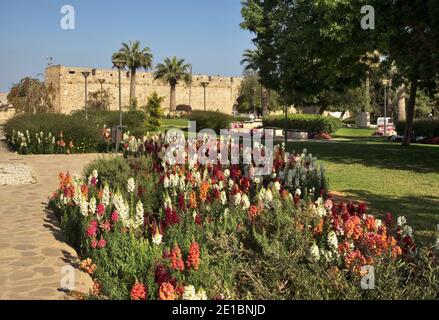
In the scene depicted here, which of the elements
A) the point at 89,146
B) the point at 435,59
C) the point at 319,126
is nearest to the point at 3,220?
the point at 89,146

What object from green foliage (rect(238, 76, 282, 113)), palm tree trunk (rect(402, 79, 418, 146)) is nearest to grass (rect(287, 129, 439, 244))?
palm tree trunk (rect(402, 79, 418, 146))

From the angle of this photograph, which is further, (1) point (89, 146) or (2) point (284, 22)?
(2) point (284, 22)

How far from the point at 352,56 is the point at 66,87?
5261 cm

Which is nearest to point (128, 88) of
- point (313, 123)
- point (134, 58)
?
point (134, 58)

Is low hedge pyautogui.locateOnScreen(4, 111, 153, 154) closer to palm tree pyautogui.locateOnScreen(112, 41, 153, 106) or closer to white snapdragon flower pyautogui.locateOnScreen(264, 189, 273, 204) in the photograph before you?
white snapdragon flower pyautogui.locateOnScreen(264, 189, 273, 204)

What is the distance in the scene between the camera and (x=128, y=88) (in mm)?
65062

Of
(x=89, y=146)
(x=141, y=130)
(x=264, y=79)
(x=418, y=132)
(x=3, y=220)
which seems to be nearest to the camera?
(x=3, y=220)

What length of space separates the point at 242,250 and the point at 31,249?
2.77 metres

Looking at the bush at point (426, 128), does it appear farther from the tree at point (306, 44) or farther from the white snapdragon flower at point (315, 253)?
the white snapdragon flower at point (315, 253)

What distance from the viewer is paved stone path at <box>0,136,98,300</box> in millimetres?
4414

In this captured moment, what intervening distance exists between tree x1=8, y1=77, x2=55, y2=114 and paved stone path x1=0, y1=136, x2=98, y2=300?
23.1 metres

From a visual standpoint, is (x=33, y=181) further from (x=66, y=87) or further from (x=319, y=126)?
(x=66, y=87)
